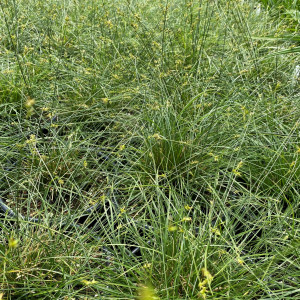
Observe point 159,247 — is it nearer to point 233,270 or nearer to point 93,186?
point 233,270

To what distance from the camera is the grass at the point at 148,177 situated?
1.30 m

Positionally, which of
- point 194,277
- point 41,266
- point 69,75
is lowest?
point 41,266

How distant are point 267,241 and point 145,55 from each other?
64.2 inches

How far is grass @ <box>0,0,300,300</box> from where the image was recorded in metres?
1.30

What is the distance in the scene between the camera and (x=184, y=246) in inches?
52.4

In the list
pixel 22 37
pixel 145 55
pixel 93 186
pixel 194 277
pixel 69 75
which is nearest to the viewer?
pixel 194 277

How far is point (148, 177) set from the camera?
1835 mm

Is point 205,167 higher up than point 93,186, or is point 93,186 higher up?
point 205,167

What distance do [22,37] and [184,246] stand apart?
2219 millimetres

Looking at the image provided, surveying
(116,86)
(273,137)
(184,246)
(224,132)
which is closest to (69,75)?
(116,86)

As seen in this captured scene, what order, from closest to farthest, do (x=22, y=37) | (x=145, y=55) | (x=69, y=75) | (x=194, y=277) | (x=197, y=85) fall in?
1. (x=194, y=277)
2. (x=197, y=85)
3. (x=69, y=75)
4. (x=145, y=55)
5. (x=22, y=37)

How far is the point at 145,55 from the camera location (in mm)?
2588

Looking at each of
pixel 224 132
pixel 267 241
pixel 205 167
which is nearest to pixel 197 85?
pixel 224 132

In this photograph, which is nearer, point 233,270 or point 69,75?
point 233,270
